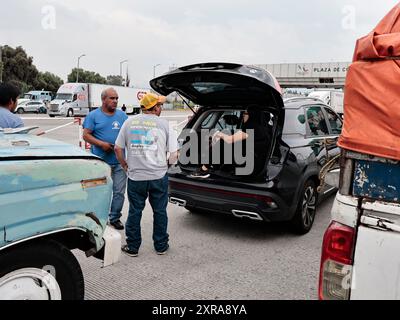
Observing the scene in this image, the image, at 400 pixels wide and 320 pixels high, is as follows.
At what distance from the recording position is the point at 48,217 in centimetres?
222

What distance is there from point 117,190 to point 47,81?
71507 mm

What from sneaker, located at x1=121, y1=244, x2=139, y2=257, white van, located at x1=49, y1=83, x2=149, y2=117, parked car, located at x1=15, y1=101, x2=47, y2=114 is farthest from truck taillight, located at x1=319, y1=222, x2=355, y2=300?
parked car, located at x1=15, y1=101, x2=47, y2=114

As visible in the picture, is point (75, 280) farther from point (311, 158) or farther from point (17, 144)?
point (311, 158)

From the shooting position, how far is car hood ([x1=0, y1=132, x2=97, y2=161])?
2.23m

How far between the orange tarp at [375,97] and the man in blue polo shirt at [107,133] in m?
3.36

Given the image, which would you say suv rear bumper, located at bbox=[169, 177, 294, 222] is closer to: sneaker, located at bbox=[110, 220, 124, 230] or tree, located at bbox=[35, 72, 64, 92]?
sneaker, located at bbox=[110, 220, 124, 230]

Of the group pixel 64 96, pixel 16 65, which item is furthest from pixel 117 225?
pixel 16 65

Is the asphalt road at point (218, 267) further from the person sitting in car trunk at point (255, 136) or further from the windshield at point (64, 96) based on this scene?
the windshield at point (64, 96)

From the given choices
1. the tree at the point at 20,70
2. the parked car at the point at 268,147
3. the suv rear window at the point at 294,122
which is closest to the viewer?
the parked car at the point at 268,147

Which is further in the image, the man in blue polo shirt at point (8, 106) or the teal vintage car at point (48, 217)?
the man in blue polo shirt at point (8, 106)

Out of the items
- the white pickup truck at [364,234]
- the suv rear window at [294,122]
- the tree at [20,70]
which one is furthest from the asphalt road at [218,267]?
the tree at [20,70]

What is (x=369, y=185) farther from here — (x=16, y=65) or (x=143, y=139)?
(x=16, y=65)

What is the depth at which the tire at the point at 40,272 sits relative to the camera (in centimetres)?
210

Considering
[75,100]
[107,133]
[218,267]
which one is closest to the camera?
[218,267]
